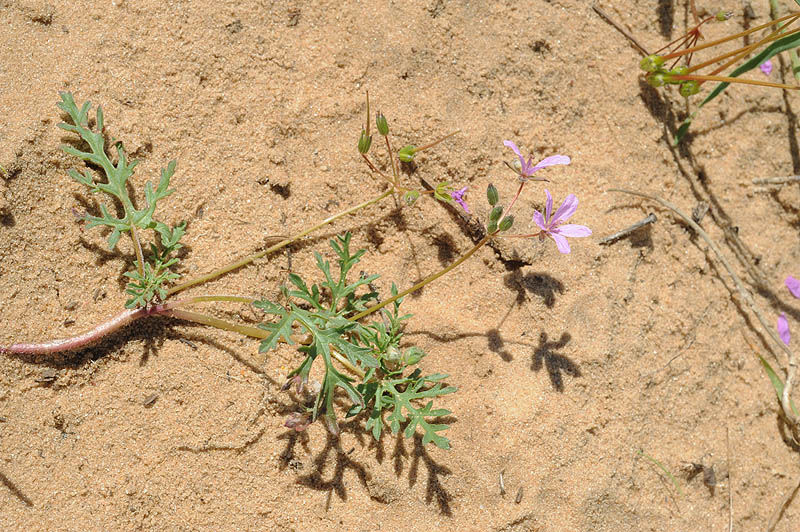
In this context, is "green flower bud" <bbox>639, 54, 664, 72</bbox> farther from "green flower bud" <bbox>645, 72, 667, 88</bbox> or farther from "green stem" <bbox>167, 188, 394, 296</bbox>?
"green stem" <bbox>167, 188, 394, 296</bbox>

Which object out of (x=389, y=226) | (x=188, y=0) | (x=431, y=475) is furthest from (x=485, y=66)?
(x=431, y=475)

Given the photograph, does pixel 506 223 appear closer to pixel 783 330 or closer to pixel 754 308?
pixel 754 308

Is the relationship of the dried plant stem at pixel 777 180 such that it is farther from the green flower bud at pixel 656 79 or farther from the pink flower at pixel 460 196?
the pink flower at pixel 460 196

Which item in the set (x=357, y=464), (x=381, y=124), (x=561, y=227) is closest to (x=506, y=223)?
(x=561, y=227)

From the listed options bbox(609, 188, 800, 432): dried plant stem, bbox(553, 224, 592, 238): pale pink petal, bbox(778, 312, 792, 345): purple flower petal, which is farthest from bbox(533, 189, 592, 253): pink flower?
bbox(778, 312, 792, 345): purple flower petal

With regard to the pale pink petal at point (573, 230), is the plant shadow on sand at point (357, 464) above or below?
below

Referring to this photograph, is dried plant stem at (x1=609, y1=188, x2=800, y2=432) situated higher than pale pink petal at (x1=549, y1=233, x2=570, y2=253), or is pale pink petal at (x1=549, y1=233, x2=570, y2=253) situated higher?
pale pink petal at (x1=549, y1=233, x2=570, y2=253)

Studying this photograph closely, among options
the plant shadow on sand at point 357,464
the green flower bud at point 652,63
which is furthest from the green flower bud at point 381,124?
the green flower bud at point 652,63
